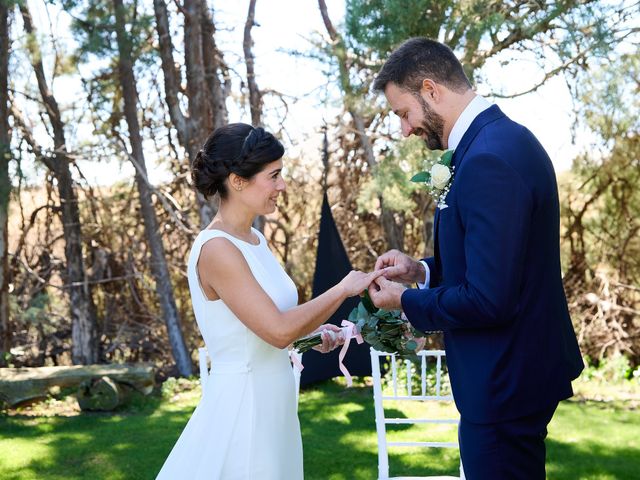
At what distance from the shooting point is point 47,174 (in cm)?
806

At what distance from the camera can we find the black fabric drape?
6.84m

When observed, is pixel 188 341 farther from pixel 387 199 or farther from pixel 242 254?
pixel 242 254

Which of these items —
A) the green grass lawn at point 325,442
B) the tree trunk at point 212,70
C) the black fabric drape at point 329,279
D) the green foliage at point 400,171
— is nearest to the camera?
the green grass lawn at point 325,442

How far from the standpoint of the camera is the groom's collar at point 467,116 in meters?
2.02

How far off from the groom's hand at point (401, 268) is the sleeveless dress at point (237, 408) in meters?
0.40

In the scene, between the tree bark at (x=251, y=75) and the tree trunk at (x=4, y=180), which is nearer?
the tree trunk at (x=4, y=180)

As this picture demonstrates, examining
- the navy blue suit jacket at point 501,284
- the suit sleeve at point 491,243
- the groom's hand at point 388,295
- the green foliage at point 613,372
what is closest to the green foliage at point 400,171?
the green foliage at point 613,372

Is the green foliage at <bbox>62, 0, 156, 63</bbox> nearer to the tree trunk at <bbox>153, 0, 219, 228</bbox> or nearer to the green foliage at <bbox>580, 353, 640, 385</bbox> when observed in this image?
the tree trunk at <bbox>153, 0, 219, 228</bbox>

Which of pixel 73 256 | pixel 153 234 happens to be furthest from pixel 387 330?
pixel 73 256

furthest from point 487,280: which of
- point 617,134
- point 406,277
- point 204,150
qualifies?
point 617,134

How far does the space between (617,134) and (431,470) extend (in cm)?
407

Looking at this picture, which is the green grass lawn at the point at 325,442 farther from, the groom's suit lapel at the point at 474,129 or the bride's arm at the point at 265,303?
the groom's suit lapel at the point at 474,129

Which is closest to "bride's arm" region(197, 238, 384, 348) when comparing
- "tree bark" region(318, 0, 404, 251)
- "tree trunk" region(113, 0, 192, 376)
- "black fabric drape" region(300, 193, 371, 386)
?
"black fabric drape" region(300, 193, 371, 386)

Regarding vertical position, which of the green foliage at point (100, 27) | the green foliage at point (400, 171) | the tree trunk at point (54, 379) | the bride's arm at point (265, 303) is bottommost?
the tree trunk at point (54, 379)
